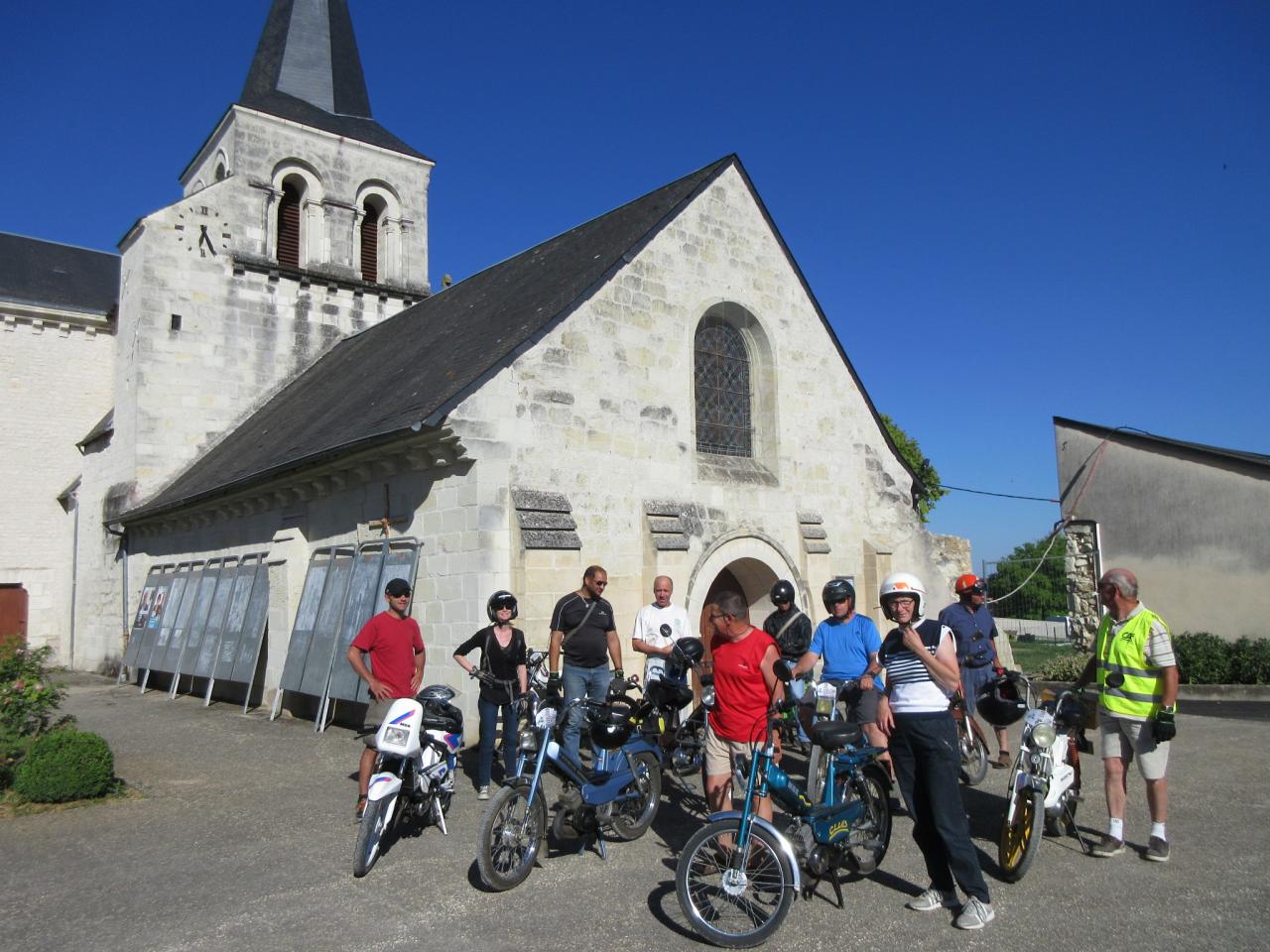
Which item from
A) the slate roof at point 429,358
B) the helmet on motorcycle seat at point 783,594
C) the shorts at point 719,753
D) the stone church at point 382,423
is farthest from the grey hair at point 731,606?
the slate roof at point 429,358

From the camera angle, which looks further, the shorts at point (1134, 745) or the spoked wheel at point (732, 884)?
the shorts at point (1134, 745)

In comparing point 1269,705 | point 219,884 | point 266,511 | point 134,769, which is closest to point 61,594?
point 266,511

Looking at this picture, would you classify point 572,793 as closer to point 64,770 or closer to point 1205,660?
point 64,770

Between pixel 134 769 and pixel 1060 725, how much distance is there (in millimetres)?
8036

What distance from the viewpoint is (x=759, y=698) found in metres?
5.06

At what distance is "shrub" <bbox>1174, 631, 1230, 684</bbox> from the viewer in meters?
13.8

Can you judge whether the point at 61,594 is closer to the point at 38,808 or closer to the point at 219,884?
the point at 38,808

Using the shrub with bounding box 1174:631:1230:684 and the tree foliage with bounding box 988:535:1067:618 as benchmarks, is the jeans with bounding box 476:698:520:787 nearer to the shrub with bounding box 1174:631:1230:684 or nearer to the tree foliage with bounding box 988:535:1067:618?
the shrub with bounding box 1174:631:1230:684

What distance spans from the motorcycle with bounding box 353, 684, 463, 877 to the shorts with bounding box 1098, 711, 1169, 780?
4.18 m

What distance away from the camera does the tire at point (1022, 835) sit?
512 cm

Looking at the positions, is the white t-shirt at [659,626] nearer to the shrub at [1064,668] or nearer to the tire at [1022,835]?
the tire at [1022,835]

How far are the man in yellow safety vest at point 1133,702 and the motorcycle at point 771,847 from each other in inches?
61.4

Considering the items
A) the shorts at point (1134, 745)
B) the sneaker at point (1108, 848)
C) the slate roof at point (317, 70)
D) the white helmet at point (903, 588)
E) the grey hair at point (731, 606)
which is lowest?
the sneaker at point (1108, 848)

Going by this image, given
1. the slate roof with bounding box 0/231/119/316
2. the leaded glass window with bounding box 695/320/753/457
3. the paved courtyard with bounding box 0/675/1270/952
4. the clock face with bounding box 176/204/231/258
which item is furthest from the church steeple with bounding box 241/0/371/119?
the paved courtyard with bounding box 0/675/1270/952
